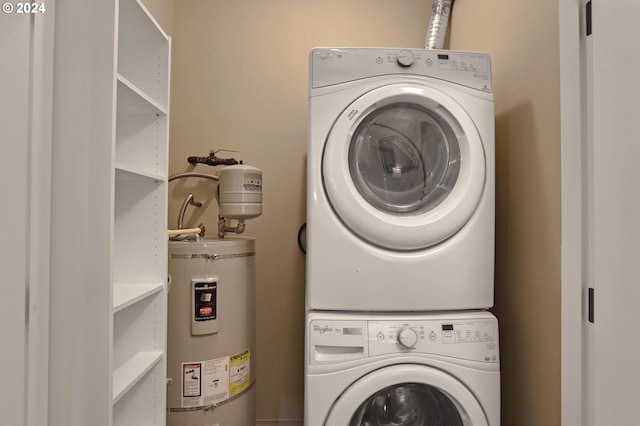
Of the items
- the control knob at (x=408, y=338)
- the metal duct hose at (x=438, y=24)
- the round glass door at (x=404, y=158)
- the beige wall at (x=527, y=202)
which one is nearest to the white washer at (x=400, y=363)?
the control knob at (x=408, y=338)

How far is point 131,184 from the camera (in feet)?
4.21

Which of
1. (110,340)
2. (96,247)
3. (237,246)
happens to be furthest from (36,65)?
(237,246)

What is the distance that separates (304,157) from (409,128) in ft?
2.48

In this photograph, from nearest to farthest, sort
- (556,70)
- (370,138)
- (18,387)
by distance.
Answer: (18,387) < (556,70) < (370,138)

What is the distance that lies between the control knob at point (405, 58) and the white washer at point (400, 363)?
844mm

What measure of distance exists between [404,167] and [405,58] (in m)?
0.37

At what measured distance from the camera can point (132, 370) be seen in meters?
1.15

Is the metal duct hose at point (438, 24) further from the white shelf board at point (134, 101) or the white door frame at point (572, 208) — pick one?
the white shelf board at point (134, 101)

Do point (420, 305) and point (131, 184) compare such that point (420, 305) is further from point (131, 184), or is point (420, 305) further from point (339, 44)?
point (339, 44)

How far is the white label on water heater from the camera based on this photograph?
4.80ft

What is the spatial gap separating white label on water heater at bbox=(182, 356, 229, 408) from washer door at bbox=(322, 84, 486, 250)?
79 centimetres

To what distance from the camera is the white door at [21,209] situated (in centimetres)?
80

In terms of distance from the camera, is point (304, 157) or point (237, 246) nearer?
point (237, 246)

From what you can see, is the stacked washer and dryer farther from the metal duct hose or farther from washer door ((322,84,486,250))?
the metal duct hose
